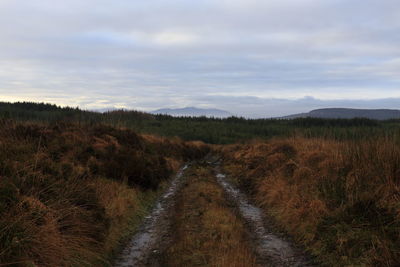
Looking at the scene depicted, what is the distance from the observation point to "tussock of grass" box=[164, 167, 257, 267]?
19.0 ft

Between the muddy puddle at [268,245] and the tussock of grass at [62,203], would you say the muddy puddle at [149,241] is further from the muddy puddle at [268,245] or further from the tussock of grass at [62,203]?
the muddy puddle at [268,245]

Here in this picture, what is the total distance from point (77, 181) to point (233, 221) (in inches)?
168

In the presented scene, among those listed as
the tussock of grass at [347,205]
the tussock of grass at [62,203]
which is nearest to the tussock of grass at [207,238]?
the tussock of grass at [62,203]

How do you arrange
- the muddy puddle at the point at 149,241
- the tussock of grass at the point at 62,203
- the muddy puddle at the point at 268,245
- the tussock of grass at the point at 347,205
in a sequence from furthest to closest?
1. the muddy puddle at the point at 149,241
2. the muddy puddle at the point at 268,245
3. the tussock of grass at the point at 347,205
4. the tussock of grass at the point at 62,203

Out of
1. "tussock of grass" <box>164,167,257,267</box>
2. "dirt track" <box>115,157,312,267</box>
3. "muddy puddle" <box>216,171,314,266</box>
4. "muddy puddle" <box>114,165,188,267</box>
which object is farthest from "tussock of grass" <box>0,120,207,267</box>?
"muddy puddle" <box>216,171,314,266</box>

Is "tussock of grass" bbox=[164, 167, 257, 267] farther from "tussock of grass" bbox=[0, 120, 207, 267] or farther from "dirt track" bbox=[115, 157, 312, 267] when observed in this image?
"tussock of grass" bbox=[0, 120, 207, 267]

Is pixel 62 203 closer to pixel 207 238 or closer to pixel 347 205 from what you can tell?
pixel 207 238

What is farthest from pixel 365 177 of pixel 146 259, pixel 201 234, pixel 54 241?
pixel 54 241

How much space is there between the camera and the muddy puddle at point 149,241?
21.0ft

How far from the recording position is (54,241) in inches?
188

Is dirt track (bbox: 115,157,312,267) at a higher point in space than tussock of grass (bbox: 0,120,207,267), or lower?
lower

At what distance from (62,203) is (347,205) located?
248 inches

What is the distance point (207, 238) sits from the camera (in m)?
7.04

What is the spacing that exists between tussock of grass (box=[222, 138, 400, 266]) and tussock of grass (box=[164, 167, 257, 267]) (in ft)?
5.27
